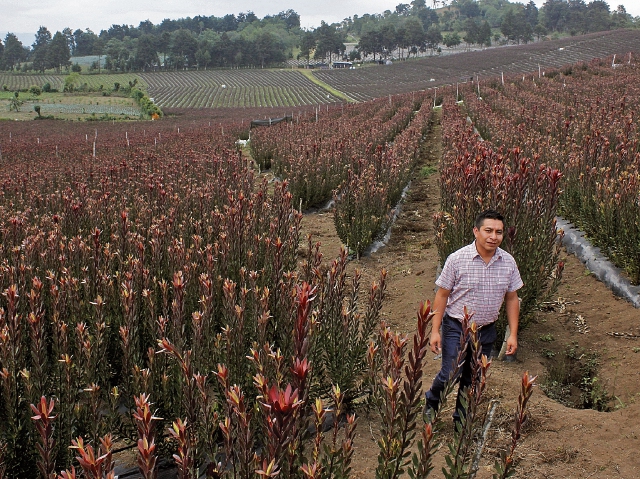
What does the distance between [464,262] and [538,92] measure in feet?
61.3

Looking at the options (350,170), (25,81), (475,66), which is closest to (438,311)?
(350,170)

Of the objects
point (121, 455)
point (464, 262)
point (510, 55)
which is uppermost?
point (510, 55)

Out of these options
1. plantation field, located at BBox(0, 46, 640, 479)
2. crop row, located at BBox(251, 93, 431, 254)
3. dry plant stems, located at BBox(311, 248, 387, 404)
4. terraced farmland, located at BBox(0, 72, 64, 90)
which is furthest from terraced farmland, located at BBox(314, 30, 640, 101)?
dry plant stems, located at BBox(311, 248, 387, 404)

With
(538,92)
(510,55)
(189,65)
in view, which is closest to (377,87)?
(510,55)

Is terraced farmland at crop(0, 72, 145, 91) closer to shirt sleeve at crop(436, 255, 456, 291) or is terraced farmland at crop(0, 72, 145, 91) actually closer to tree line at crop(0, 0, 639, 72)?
tree line at crop(0, 0, 639, 72)

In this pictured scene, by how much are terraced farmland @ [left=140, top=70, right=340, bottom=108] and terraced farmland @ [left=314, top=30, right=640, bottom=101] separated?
441cm

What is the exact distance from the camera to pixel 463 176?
17.6 ft

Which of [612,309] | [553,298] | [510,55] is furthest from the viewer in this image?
[510,55]

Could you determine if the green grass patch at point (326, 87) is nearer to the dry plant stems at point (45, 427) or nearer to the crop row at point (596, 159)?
the crop row at point (596, 159)

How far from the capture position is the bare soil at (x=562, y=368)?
2.93 m

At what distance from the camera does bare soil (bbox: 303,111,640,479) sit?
293cm

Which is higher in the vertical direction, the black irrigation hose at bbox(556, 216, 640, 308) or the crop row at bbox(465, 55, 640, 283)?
the crop row at bbox(465, 55, 640, 283)

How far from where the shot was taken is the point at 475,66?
206 feet

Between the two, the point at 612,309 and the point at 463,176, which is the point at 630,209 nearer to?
the point at 612,309
